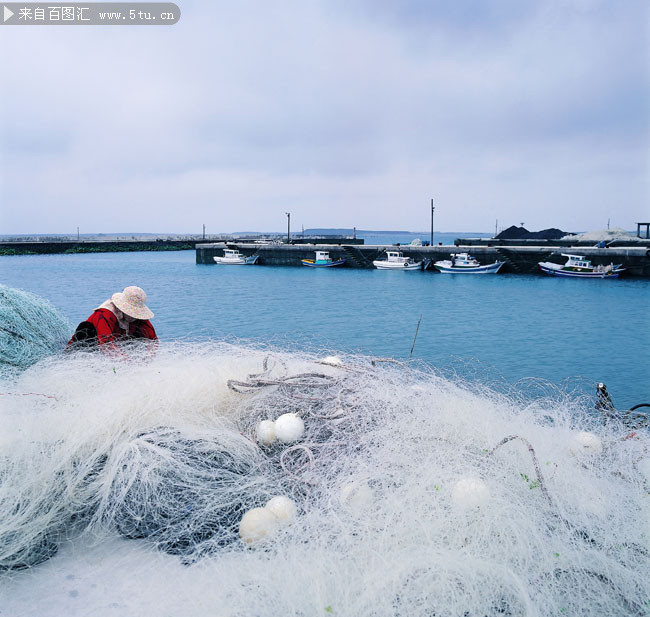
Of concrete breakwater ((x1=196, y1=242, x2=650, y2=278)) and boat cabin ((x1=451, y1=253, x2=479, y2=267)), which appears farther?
boat cabin ((x1=451, y1=253, x2=479, y2=267))

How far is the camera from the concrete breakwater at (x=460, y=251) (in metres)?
39.6

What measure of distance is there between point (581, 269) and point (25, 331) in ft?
137

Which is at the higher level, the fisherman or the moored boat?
the fisherman

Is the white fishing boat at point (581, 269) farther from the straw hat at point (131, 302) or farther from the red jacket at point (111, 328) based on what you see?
the straw hat at point (131, 302)

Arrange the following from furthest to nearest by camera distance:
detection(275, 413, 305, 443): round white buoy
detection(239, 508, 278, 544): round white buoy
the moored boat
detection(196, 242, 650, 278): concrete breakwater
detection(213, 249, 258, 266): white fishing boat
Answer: detection(213, 249, 258, 266): white fishing boat < the moored boat < detection(196, 242, 650, 278): concrete breakwater < detection(275, 413, 305, 443): round white buoy < detection(239, 508, 278, 544): round white buoy

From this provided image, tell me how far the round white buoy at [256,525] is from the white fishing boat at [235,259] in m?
50.1

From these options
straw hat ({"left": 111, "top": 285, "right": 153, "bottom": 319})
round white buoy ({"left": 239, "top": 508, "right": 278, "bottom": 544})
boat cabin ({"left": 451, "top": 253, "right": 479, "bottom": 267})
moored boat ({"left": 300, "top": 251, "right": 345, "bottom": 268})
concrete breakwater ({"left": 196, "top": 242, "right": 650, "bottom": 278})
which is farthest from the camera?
moored boat ({"left": 300, "top": 251, "right": 345, "bottom": 268})

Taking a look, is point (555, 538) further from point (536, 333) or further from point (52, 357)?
point (536, 333)

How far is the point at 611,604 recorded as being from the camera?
6.17ft

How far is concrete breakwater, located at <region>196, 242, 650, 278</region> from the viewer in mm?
39562

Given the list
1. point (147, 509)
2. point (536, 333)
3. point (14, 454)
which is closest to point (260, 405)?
point (147, 509)

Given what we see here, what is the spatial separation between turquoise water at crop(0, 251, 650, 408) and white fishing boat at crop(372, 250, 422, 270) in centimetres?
87

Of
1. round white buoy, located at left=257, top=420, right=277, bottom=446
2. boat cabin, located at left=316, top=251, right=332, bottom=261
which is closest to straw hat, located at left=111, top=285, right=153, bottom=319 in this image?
round white buoy, located at left=257, top=420, right=277, bottom=446

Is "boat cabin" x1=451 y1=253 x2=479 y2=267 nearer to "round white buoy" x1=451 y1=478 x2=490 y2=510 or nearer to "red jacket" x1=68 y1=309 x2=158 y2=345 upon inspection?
"red jacket" x1=68 y1=309 x2=158 y2=345
